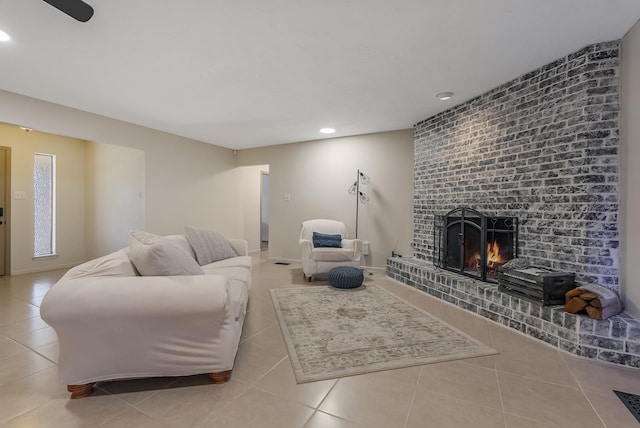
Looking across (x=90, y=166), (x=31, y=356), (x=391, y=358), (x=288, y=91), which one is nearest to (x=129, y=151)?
(x=90, y=166)

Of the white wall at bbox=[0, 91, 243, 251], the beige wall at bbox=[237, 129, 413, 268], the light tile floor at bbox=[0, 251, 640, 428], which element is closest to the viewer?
the light tile floor at bbox=[0, 251, 640, 428]

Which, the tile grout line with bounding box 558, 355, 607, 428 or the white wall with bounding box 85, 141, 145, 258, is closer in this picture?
the tile grout line with bounding box 558, 355, 607, 428

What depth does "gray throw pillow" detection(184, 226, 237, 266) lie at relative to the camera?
317 cm

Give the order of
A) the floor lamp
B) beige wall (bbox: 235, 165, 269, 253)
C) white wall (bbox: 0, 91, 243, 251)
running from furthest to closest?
beige wall (bbox: 235, 165, 269, 253) < the floor lamp < white wall (bbox: 0, 91, 243, 251)

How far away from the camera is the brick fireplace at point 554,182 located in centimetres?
224

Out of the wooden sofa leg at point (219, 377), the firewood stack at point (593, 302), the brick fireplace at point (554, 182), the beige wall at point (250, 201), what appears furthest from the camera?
the beige wall at point (250, 201)

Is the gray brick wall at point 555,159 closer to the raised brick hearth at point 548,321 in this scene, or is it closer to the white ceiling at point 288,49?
the white ceiling at point 288,49

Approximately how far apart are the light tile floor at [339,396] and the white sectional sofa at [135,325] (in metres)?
0.13

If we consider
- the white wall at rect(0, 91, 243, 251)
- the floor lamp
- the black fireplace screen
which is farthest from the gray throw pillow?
the black fireplace screen

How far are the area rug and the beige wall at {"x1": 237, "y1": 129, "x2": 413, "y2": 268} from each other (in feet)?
5.74

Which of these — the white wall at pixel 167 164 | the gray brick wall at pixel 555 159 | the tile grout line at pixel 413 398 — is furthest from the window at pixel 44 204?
the gray brick wall at pixel 555 159

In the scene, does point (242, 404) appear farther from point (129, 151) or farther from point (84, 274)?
point (129, 151)

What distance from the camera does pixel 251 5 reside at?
6.07ft

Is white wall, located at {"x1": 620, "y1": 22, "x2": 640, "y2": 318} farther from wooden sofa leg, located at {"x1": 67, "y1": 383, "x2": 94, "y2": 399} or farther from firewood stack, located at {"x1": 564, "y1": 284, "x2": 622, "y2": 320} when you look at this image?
wooden sofa leg, located at {"x1": 67, "y1": 383, "x2": 94, "y2": 399}
